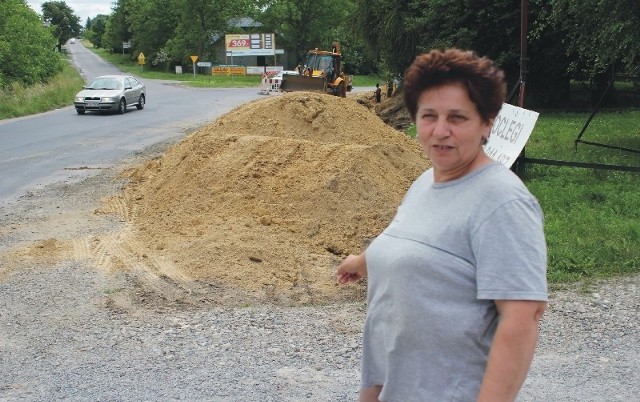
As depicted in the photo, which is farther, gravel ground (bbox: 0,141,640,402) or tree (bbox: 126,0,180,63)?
tree (bbox: 126,0,180,63)

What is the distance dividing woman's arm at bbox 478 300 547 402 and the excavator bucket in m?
29.4

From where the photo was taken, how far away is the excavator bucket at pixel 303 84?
3133cm

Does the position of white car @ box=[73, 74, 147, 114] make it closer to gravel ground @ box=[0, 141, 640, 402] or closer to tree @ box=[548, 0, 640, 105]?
tree @ box=[548, 0, 640, 105]

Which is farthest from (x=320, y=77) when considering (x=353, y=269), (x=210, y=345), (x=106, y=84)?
(x=353, y=269)

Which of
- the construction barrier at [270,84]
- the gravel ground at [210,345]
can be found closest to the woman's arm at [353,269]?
the gravel ground at [210,345]

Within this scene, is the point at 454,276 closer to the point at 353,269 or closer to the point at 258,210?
the point at 353,269

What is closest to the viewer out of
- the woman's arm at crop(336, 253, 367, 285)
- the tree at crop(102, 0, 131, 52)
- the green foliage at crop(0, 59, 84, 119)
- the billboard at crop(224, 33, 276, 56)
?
the woman's arm at crop(336, 253, 367, 285)

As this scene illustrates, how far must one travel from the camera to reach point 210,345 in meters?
5.76

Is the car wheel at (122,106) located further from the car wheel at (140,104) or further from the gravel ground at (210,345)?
the gravel ground at (210,345)

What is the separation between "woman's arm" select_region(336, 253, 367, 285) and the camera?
9.13 ft

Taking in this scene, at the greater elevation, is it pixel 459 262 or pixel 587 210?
pixel 459 262

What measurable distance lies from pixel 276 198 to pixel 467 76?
25.4 ft

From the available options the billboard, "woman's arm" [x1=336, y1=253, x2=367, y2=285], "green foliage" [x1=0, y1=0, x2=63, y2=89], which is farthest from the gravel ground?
the billboard

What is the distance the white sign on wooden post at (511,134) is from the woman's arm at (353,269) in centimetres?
509
